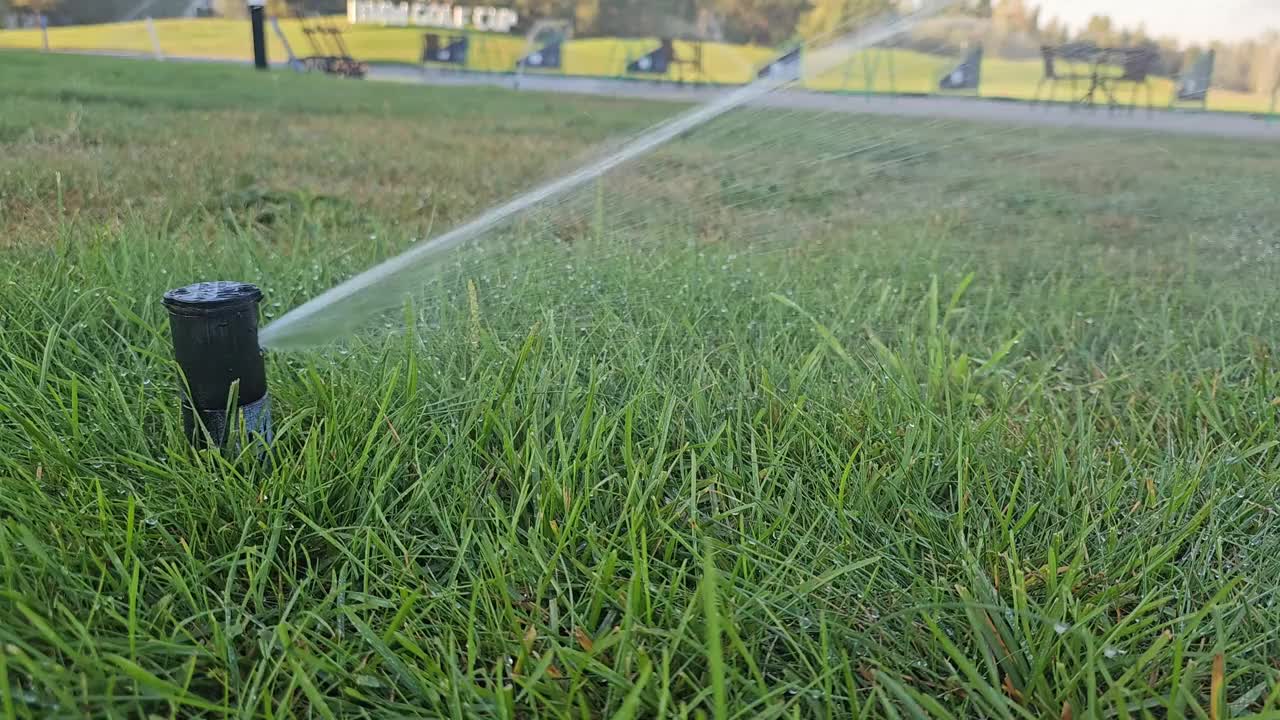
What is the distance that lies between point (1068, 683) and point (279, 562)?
1033 millimetres

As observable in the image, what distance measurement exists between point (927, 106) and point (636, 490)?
2115mm

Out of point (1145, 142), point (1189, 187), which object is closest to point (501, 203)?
point (1189, 187)

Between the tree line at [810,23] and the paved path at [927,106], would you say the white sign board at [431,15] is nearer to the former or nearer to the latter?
the tree line at [810,23]

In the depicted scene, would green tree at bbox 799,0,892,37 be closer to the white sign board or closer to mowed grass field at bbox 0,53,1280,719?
the white sign board

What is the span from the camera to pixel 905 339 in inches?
75.5

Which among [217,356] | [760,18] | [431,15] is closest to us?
[217,356]

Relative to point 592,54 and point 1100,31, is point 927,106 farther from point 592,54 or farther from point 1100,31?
point 592,54

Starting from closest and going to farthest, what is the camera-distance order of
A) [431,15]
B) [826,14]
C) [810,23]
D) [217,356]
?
[217,356], [431,15], [826,14], [810,23]

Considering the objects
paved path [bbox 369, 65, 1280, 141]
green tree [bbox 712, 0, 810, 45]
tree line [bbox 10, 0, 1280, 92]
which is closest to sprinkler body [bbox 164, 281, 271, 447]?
paved path [bbox 369, 65, 1280, 141]

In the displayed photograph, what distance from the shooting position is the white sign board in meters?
6.33

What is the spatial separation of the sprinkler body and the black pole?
14.8 feet

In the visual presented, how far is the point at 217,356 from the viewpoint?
4.07ft

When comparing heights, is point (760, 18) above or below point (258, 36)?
above

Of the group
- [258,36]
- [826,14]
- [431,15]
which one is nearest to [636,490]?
[258,36]
